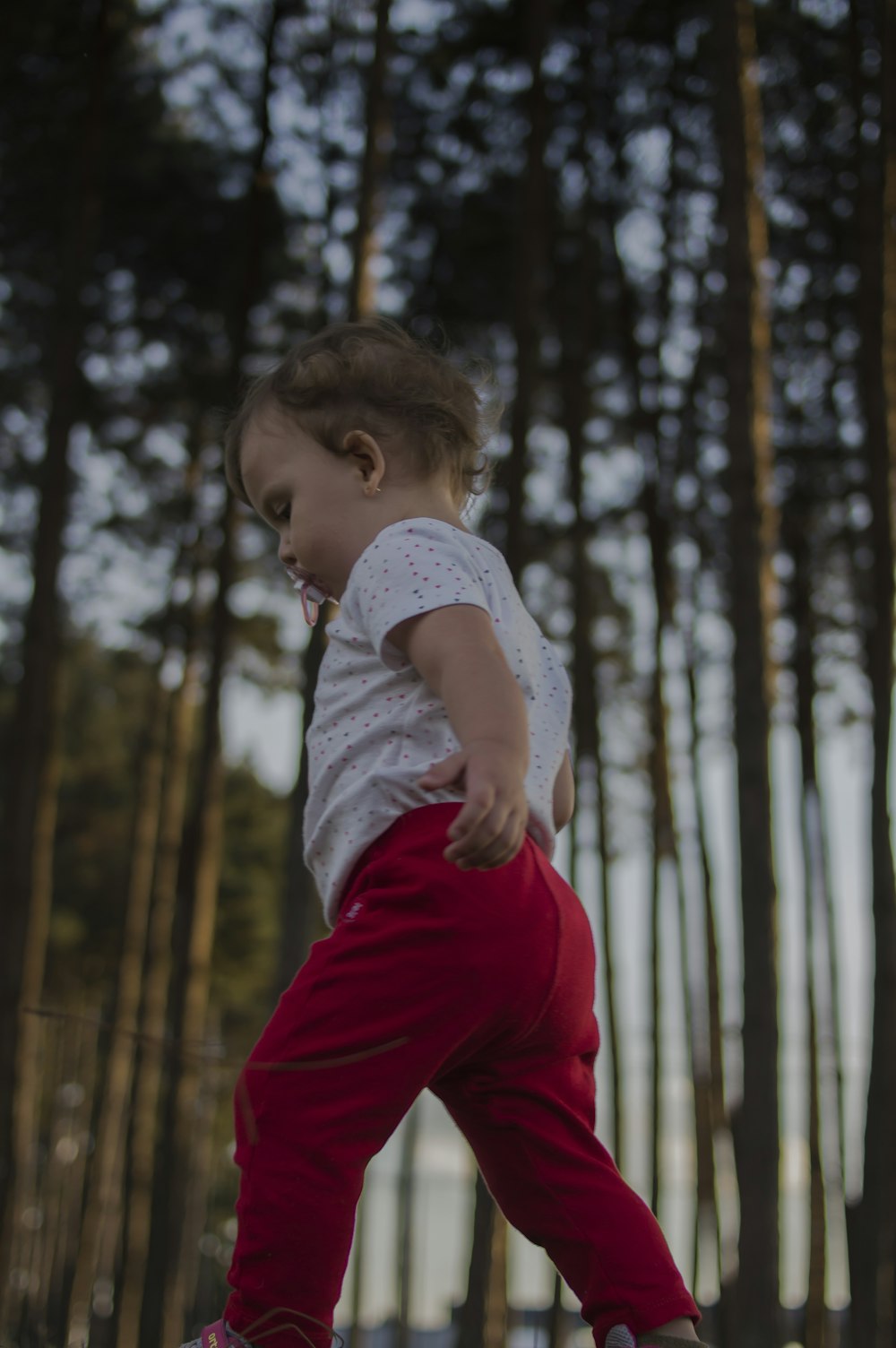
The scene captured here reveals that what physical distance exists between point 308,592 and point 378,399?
251 mm

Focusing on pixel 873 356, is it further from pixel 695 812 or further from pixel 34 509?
pixel 34 509

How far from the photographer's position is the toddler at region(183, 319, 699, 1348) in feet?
A: 4.43

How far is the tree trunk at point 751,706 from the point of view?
5.25 m

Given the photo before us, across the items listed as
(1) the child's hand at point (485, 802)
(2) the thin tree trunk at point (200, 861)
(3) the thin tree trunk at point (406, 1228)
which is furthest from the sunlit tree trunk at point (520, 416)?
(1) the child's hand at point (485, 802)

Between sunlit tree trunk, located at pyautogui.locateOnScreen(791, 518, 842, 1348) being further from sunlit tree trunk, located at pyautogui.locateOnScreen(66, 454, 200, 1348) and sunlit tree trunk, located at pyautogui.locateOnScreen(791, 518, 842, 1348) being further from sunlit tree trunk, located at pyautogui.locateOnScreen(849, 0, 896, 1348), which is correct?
sunlit tree trunk, located at pyautogui.locateOnScreen(66, 454, 200, 1348)

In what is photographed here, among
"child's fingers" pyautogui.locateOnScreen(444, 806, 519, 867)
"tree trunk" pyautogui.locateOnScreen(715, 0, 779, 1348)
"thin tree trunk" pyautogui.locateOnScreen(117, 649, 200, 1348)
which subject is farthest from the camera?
"thin tree trunk" pyautogui.locateOnScreen(117, 649, 200, 1348)

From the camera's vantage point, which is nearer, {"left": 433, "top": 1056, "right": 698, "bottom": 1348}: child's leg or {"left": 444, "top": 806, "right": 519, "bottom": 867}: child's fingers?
{"left": 444, "top": 806, "right": 519, "bottom": 867}: child's fingers

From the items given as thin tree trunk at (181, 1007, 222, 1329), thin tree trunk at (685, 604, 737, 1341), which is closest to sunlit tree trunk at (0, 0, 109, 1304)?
thin tree trunk at (685, 604, 737, 1341)

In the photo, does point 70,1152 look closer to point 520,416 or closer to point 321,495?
point 520,416

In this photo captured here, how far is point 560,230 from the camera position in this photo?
392 inches

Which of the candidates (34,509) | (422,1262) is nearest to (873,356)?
(34,509)

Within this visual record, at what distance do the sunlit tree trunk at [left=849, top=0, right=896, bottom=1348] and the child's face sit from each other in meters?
6.01

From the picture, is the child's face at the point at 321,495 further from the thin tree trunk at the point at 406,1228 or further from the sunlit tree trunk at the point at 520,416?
the thin tree trunk at the point at 406,1228

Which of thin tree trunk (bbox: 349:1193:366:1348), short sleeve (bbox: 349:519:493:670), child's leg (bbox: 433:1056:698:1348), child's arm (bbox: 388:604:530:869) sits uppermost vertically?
short sleeve (bbox: 349:519:493:670)
